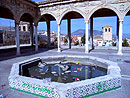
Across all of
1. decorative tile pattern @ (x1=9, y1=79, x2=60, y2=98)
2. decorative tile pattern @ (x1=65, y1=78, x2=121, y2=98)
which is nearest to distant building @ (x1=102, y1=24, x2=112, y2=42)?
decorative tile pattern @ (x1=65, y1=78, x2=121, y2=98)

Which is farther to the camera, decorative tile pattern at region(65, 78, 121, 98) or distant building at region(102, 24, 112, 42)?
distant building at region(102, 24, 112, 42)

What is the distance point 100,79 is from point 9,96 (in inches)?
110

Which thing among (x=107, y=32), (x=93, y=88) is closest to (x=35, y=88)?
(x=93, y=88)

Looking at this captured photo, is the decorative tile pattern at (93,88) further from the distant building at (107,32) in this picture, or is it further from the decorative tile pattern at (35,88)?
the distant building at (107,32)

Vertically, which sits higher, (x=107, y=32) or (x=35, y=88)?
(x=107, y=32)

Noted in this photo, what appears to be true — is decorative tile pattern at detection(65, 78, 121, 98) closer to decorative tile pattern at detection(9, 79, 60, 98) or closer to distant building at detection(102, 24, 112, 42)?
decorative tile pattern at detection(9, 79, 60, 98)

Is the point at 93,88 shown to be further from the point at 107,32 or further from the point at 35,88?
the point at 107,32

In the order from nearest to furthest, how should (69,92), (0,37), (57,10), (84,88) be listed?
1. (69,92)
2. (84,88)
3. (57,10)
4. (0,37)

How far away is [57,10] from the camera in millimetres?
11727

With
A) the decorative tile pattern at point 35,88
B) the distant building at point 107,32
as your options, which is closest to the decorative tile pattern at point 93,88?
the decorative tile pattern at point 35,88

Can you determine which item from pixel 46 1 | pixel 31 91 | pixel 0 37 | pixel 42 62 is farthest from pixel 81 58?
pixel 0 37

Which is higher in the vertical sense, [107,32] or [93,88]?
[107,32]

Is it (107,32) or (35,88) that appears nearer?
(35,88)

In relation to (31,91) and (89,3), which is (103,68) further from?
(89,3)
